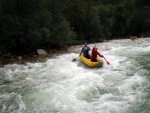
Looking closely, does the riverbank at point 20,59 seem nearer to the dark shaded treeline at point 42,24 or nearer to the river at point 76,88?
the dark shaded treeline at point 42,24

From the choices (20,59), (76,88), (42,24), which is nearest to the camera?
(76,88)

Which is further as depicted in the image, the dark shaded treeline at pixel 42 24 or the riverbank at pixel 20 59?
the dark shaded treeline at pixel 42 24

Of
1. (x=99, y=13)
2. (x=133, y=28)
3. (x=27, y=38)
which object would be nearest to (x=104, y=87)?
(x=27, y=38)

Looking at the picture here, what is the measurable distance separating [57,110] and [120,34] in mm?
39530

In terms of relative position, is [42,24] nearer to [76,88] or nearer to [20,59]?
[20,59]

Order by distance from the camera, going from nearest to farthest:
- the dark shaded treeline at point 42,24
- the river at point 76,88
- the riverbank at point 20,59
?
the river at point 76,88 → the riverbank at point 20,59 → the dark shaded treeline at point 42,24

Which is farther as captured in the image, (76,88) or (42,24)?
(42,24)

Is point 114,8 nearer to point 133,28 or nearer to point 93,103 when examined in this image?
point 133,28

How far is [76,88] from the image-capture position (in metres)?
10.1

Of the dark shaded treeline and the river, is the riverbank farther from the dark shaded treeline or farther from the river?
the river

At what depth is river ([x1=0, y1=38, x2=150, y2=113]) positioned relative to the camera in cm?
810

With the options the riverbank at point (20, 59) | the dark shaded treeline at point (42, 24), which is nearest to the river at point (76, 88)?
the riverbank at point (20, 59)

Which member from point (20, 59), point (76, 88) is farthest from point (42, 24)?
point (76, 88)

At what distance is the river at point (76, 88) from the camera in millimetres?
8102
